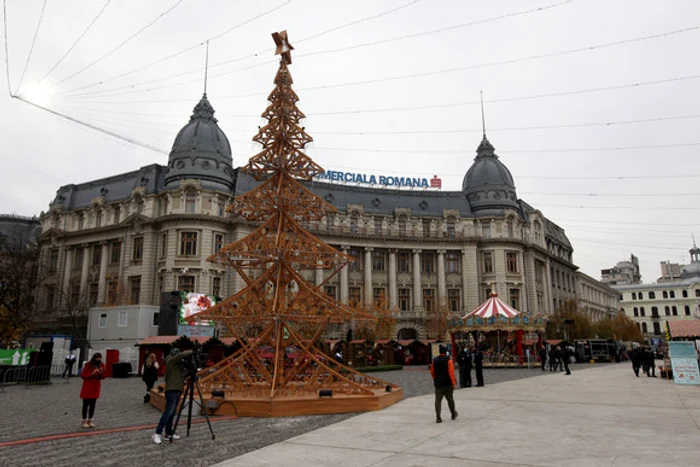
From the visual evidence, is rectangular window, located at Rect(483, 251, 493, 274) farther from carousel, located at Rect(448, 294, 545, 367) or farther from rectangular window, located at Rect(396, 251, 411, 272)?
carousel, located at Rect(448, 294, 545, 367)

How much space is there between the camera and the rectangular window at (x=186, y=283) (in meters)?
55.7

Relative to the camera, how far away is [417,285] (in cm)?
6888

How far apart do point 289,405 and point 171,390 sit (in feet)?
14.7

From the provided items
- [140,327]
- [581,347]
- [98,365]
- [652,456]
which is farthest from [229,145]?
[652,456]

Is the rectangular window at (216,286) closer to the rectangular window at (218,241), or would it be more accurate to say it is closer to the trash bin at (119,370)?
the rectangular window at (218,241)

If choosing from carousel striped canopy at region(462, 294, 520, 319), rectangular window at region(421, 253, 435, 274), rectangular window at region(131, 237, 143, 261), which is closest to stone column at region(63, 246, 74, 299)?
rectangular window at region(131, 237, 143, 261)

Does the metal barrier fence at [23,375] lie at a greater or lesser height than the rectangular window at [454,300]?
lesser

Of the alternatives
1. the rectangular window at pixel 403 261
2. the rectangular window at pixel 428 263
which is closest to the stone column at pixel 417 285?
the rectangular window at pixel 403 261

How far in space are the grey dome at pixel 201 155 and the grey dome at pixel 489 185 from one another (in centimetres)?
3281

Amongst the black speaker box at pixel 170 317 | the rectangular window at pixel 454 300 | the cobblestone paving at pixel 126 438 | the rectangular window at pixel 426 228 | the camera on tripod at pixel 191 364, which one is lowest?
the cobblestone paving at pixel 126 438

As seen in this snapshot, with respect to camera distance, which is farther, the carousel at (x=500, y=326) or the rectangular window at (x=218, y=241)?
the rectangular window at (x=218, y=241)

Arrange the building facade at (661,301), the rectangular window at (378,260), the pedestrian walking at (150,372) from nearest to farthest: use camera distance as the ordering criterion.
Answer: the pedestrian walking at (150,372) → the rectangular window at (378,260) → the building facade at (661,301)

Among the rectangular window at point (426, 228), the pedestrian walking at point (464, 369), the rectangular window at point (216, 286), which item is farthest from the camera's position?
the rectangular window at point (426, 228)

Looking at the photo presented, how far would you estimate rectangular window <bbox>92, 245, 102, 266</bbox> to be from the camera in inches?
2545
